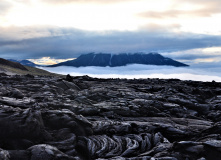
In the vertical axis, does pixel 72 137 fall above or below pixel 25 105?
below

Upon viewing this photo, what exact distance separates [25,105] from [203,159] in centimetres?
2497

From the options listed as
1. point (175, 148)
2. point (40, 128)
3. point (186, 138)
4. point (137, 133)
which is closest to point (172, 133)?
point (186, 138)

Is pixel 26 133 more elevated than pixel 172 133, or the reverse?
pixel 26 133

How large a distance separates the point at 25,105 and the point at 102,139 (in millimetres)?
13967

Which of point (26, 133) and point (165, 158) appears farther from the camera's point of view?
point (26, 133)

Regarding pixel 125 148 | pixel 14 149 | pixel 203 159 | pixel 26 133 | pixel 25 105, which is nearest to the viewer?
pixel 203 159

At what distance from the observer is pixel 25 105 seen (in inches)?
1132

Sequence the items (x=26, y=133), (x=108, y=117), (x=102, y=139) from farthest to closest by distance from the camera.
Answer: (x=108, y=117) < (x=102, y=139) < (x=26, y=133)

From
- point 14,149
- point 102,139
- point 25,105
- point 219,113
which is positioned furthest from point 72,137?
point 219,113

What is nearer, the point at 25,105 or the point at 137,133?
the point at 137,133

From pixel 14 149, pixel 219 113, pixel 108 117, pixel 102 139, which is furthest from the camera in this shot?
pixel 219 113

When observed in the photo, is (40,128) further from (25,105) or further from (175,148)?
(175,148)

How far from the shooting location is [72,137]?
21.6 metres

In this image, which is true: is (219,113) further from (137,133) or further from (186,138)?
(137,133)
